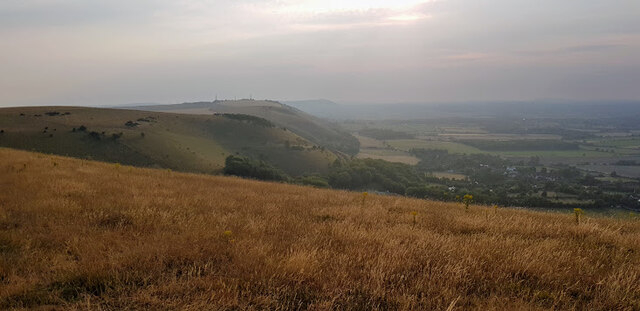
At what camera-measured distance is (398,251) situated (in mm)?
4965

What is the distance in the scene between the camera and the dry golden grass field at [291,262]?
364 cm

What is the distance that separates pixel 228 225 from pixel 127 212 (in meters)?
2.28

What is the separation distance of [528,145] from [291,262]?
18615cm

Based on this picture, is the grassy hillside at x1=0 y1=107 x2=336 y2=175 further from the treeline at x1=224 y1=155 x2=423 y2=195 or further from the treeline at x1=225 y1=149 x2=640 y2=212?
the treeline at x1=225 y1=149 x2=640 y2=212

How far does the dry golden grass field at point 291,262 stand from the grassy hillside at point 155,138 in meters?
58.7

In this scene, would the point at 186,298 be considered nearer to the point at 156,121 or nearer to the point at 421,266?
the point at 421,266

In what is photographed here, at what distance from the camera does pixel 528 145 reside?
15938 cm

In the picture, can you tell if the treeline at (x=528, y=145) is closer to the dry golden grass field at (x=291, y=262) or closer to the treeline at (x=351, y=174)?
the treeline at (x=351, y=174)

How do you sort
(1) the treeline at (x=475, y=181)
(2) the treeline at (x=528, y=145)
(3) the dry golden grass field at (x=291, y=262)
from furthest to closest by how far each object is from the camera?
(2) the treeline at (x=528, y=145)
(1) the treeline at (x=475, y=181)
(3) the dry golden grass field at (x=291, y=262)

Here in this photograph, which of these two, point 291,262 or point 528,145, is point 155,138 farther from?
point 528,145

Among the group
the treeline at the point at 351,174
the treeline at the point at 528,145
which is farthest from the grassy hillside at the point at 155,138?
the treeline at the point at 528,145

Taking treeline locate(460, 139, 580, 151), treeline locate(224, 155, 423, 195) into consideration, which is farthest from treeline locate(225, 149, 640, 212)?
treeline locate(460, 139, 580, 151)

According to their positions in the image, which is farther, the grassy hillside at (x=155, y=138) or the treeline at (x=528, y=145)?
the treeline at (x=528, y=145)

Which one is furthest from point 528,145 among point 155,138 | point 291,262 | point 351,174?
point 291,262
